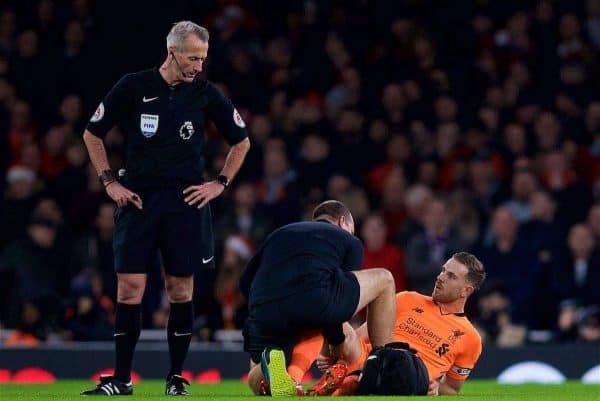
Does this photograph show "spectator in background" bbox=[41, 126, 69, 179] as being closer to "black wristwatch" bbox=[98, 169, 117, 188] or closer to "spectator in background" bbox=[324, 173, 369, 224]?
"spectator in background" bbox=[324, 173, 369, 224]

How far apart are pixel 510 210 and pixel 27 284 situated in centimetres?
455

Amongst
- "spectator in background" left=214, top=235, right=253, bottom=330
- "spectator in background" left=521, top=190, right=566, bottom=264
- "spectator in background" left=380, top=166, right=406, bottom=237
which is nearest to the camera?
"spectator in background" left=214, top=235, right=253, bottom=330

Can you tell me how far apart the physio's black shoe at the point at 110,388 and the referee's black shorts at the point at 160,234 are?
0.64 metres

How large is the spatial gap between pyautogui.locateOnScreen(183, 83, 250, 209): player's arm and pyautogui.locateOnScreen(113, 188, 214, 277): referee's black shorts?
72 mm

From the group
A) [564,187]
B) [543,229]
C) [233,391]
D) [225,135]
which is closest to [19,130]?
[543,229]

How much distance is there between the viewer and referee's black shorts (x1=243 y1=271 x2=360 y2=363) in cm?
827

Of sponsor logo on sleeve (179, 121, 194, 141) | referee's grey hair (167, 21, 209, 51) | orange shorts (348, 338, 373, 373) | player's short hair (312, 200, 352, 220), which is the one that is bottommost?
orange shorts (348, 338, 373, 373)

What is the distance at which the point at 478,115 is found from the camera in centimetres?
1598

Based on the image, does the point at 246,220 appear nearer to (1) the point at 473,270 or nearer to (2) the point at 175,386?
(1) the point at 473,270

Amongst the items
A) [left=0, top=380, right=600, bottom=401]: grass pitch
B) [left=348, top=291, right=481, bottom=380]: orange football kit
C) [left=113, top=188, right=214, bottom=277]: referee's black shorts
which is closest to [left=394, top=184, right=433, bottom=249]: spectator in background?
[left=0, top=380, right=600, bottom=401]: grass pitch

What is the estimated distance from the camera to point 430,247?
1389 centimetres

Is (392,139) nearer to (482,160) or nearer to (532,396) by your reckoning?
(482,160)

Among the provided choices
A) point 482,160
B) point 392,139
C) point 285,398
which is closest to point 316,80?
point 392,139

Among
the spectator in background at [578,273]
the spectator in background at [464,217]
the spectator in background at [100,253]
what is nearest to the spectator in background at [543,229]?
the spectator in background at [578,273]
